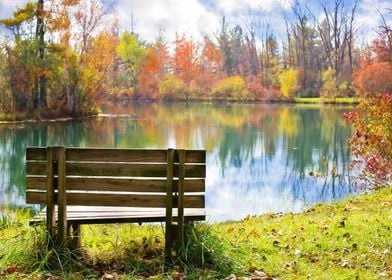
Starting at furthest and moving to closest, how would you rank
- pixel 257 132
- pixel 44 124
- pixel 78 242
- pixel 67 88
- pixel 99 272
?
1. pixel 67 88
2. pixel 44 124
3. pixel 257 132
4. pixel 78 242
5. pixel 99 272

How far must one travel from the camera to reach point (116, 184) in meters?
4.62

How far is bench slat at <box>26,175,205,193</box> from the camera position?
459cm

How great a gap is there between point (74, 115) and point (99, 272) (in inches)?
1230

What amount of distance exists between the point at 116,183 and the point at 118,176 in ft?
0.26

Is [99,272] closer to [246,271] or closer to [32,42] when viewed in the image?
[246,271]

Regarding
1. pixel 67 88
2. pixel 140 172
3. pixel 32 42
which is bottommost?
pixel 140 172

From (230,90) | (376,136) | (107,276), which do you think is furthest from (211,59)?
(107,276)

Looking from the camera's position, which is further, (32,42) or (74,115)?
(74,115)

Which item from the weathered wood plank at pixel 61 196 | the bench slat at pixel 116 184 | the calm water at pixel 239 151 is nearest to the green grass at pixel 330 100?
the calm water at pixel 239 151

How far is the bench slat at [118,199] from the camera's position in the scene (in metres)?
4.64

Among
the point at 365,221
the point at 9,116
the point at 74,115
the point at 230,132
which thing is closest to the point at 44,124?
the point at 9,116

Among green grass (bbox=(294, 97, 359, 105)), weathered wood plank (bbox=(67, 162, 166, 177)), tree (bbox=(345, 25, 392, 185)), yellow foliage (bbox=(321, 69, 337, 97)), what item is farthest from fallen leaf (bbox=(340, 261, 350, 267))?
yellow foliage (bbox=(321, 69, 337, 97))

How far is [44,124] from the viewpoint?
99.3 ft

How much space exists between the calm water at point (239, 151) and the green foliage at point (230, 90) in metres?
30.3
